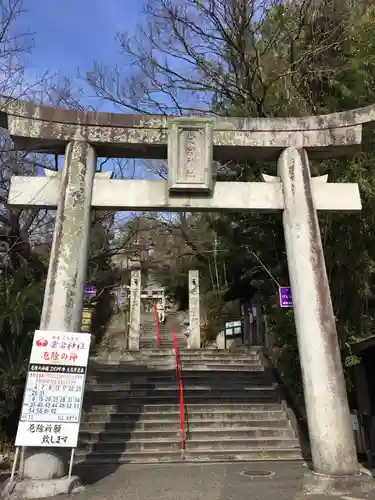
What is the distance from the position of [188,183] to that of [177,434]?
5.57 metres

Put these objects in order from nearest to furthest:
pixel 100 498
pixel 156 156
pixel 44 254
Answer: pixel 100 498 → pixel 156 156 → pixel 44 254

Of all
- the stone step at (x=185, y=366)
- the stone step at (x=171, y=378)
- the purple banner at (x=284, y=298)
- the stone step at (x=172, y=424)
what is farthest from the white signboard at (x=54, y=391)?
the stone step at (x=185, y=366)

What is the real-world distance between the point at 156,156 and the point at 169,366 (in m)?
6.96

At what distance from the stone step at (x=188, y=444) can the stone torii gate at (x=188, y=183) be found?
367cm

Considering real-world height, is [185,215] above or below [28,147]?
above

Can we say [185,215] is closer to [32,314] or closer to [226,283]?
[226,283]

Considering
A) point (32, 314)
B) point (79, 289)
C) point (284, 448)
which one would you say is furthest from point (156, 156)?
point (284, 448)

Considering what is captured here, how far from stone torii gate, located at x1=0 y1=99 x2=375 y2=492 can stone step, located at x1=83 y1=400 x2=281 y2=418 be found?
4408mm

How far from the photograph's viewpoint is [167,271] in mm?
26891

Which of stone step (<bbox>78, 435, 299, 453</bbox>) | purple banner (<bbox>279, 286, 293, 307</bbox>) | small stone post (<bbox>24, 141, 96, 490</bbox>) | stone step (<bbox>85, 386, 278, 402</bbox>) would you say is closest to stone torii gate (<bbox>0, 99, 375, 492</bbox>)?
small stone post (<bbox>24, 141, 96, 490</bbox>)

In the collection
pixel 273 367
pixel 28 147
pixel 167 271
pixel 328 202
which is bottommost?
pixel 273 367

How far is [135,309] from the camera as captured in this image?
16.9 meters

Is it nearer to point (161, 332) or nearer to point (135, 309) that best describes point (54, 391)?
point (135, 309)

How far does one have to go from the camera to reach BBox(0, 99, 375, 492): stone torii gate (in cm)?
650
